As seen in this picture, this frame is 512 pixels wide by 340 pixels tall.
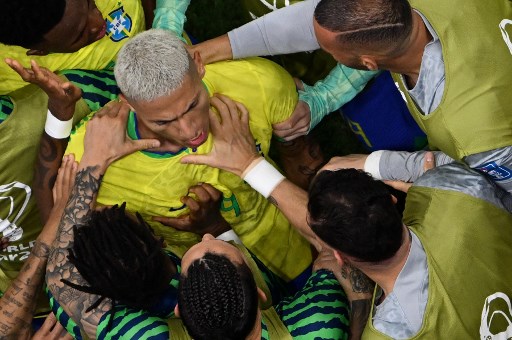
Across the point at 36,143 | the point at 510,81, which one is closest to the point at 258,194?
the point at 36,143

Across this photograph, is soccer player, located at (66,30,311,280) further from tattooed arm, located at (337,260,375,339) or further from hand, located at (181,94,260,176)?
tattooed arm, located at (337,260,375,339)

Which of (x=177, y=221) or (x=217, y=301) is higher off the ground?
(x=217, y=301)

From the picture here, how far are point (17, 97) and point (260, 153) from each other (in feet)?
3.72

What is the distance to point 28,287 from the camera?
3.33m

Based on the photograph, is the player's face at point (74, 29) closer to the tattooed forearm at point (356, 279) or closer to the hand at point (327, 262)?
the hand at point (327, 262)

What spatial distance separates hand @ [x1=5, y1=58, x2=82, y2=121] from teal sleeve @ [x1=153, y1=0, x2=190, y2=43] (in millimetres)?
538

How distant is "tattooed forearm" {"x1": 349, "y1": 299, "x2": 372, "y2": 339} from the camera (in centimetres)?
284

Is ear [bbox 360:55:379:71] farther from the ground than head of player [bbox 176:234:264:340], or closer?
farther from the ground

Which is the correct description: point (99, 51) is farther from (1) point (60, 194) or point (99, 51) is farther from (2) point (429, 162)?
(2) point (429, 162)

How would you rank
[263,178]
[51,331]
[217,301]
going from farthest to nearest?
[51,331] < [263,178] < [217,301]

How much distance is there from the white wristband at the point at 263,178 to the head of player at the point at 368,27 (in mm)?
637

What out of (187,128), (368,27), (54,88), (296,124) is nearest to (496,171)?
(368,27)

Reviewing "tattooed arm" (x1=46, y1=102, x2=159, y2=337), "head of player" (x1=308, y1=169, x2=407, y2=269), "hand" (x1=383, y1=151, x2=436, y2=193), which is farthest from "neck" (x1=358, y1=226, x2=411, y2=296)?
"tattooed arm" (x1=46, y1=102, x2=159, y2=337)

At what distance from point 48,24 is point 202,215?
1.07m
